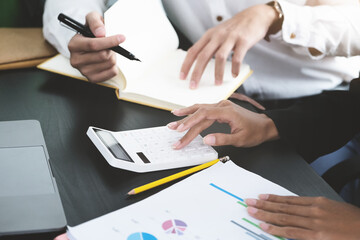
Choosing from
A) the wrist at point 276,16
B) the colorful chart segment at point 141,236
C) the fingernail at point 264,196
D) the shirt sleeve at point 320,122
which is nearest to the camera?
the colorful chart segment at point 141,236

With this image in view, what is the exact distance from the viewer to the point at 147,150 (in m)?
0.83

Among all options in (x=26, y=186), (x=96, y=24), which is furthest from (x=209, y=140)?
(x=96, y=24)

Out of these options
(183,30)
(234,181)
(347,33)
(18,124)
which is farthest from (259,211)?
(183,30)

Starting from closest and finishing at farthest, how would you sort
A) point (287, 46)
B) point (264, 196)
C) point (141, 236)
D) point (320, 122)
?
point (141, 236)
point (264, 196)
point (320, 122)
point (287, 46)

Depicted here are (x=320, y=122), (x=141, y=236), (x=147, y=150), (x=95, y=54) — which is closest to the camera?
(x=141, y=236)

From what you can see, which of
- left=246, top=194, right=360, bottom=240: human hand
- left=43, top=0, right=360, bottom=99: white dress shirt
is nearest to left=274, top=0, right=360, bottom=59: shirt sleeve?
left=43, top=0, right=360, bottom=99: white dress shirt

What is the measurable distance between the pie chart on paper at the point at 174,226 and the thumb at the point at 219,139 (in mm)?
244

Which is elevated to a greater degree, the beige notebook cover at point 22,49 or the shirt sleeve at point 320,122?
the beige notebook cover at point 22,49

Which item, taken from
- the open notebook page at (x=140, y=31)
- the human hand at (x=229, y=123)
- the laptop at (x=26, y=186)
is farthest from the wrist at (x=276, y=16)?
the laptop at (x=26, y=186)

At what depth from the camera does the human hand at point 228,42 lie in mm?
1144

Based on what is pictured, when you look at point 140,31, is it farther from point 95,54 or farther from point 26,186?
point 26,186

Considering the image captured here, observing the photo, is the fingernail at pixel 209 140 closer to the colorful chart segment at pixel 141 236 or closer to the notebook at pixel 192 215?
the notebook at pixel 192 215

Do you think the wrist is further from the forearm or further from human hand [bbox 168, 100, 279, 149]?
human hand [bbox 168, 100, 279, 149]

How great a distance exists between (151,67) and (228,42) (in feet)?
0.77
